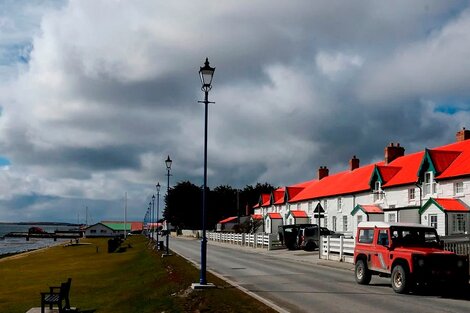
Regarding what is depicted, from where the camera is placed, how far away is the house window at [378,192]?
45959mm

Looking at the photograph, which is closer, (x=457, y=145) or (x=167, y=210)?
(x=457, y=145)

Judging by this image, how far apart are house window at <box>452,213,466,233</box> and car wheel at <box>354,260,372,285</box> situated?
16264mm

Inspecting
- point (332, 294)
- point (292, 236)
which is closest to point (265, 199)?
point (292, 236)

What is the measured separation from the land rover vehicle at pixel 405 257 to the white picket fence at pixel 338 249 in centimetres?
1080

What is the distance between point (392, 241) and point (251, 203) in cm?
12433

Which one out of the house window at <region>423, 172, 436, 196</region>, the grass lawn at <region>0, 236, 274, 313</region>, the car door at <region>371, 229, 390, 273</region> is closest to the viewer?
the grass lawn at <region>0, 236, 274, 313</region>

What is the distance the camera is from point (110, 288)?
2606cm

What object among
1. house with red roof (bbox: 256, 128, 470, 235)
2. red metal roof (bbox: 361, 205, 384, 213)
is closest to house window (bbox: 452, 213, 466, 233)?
house with red roof (bbox: 256, 128, 470, 235)

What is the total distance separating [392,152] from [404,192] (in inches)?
426

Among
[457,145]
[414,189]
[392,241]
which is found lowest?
[392,241]

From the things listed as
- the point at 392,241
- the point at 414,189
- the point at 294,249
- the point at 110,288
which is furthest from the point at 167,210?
the point at 392,241

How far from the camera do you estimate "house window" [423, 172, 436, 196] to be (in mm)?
38594

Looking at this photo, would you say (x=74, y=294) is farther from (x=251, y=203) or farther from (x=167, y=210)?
(x=251, y=203)

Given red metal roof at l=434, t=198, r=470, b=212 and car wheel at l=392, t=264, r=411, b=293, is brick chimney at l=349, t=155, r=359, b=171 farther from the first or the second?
car wheel at l=392, t=264, r=411, b=293
